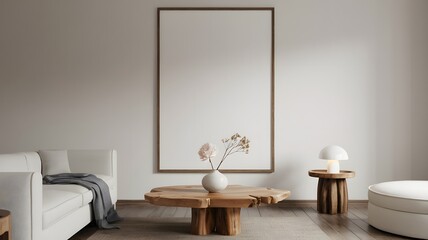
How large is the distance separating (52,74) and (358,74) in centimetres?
361

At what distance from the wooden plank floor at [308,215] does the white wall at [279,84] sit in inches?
7.7

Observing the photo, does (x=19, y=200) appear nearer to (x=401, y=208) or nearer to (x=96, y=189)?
(x=96, y=189)

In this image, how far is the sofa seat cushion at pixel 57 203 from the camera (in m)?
3.44

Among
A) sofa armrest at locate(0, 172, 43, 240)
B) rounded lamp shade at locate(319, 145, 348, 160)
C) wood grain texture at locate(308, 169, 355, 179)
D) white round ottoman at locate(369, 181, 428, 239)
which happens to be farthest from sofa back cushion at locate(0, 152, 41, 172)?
white round ottoman at locate(369, 181, 428, 239)

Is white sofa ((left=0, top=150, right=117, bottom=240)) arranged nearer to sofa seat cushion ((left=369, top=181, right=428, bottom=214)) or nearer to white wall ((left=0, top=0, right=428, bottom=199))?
white wall ((left=0, top=0, right=428, bottom=199))

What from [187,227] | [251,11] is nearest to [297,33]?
[251,11]

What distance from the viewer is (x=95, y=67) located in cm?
611

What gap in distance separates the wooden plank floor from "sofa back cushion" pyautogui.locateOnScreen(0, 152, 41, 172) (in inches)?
29.4

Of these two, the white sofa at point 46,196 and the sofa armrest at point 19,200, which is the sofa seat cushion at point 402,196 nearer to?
the white sofa at point 46,196

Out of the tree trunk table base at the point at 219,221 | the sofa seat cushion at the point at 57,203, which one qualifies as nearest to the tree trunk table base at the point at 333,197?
the tree trunk table base at the point at 219,221

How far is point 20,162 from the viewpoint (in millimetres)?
4484

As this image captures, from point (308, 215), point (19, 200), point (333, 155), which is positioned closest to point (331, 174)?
point (333, 155)

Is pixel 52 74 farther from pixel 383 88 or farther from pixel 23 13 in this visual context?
pixel 383 88

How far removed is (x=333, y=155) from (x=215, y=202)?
6.43 feet
